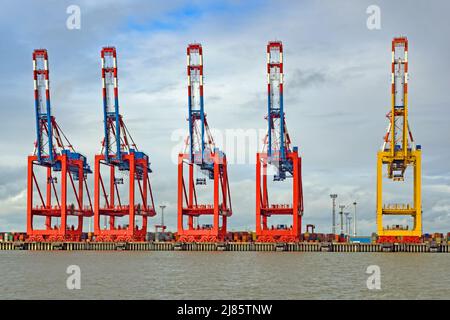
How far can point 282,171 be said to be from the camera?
93.1 metres

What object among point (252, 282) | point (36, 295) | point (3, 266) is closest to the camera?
point (36, 295)

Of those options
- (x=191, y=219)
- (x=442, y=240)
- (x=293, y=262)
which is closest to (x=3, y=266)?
(x=293, y=262)

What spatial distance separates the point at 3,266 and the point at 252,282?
2664 cm

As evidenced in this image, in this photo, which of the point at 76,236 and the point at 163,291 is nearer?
the point at 163,291

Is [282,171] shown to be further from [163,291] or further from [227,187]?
[163,291]

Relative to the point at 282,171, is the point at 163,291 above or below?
below

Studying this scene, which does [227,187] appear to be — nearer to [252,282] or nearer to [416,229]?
[416,229]

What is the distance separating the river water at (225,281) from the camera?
39.9 metres

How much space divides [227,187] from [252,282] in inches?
2050

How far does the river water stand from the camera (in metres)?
39.9

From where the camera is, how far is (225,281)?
46.9 meters
